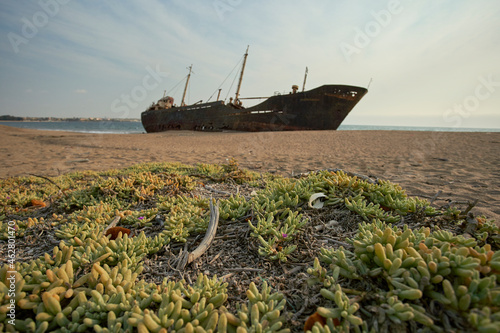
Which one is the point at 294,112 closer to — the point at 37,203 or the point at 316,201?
the point at 316,201

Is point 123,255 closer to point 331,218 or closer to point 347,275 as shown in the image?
point 347,275

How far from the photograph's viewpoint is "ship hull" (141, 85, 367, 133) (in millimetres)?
18531

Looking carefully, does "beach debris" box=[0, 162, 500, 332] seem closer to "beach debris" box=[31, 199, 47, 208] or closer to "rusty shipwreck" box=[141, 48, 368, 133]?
"beach debris" box=[31, 199, 47, 208]

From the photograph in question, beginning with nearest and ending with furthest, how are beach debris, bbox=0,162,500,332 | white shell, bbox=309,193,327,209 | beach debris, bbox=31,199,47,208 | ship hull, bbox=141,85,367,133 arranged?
beach debris, bbox=0,162,500,332, white shell, bbox=309,193,327,209, beach debris, bbox=31,199,47,208, ship hull, bbox=141,85,367,133

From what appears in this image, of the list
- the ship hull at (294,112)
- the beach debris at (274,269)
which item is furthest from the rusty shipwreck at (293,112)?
the beach debris at (274,269)

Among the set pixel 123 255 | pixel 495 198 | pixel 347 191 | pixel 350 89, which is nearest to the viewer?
pixel 123 255

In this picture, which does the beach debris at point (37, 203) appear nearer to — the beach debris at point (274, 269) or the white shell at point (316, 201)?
the beach debris at point (274, 269)

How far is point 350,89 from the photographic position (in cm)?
1820

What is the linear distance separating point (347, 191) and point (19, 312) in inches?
110

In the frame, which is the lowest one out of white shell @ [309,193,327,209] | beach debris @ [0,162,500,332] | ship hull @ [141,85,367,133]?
beach debris @ [0,162,500,332]

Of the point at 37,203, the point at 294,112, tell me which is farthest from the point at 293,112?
the point at 37,203

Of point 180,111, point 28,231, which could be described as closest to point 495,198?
point 28,231

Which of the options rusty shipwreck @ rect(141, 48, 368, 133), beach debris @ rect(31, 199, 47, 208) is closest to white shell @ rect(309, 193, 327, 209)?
beach debris @ rect(31, 199, 47, 208)

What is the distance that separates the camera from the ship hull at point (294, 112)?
1853cm
